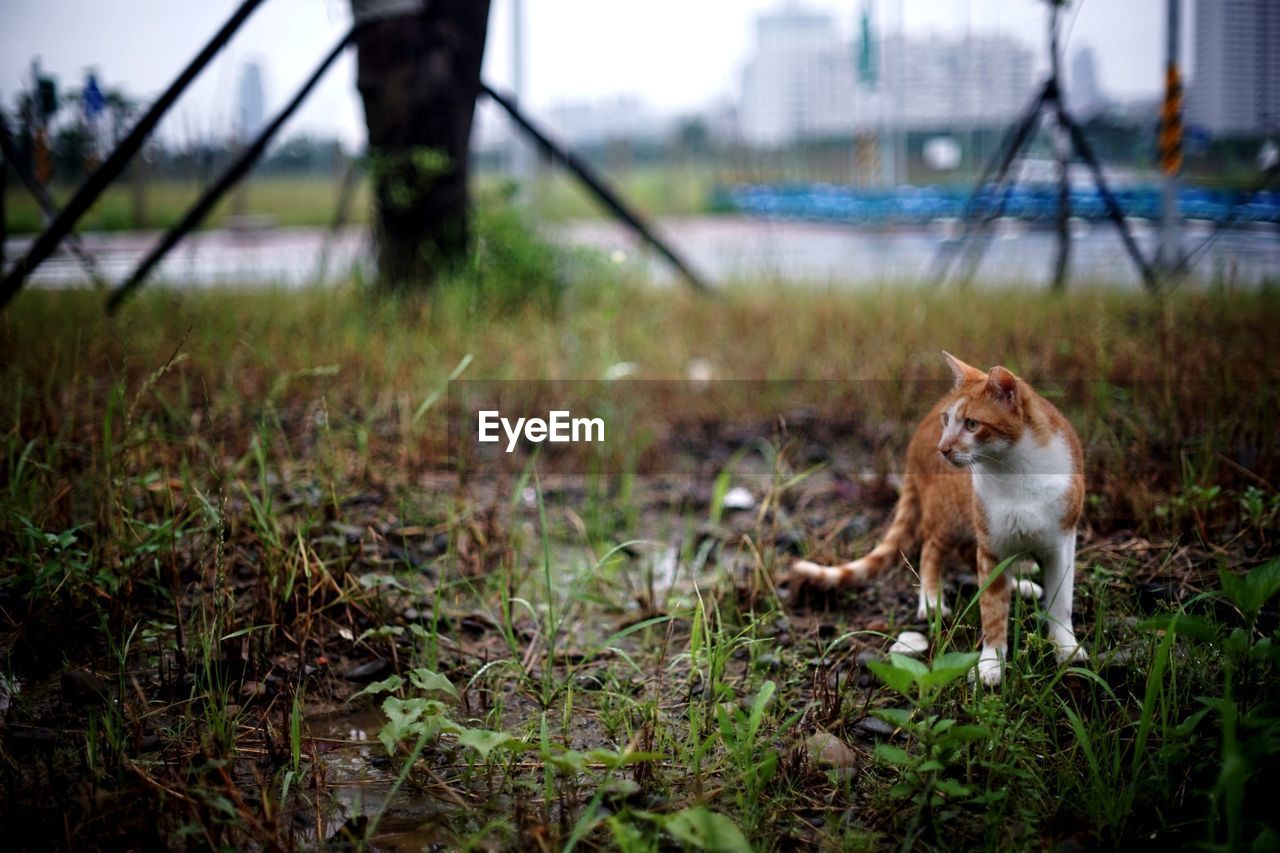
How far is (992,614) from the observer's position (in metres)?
2.00

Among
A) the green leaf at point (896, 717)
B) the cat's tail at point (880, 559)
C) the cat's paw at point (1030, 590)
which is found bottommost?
the green leaf at point (896, 717)

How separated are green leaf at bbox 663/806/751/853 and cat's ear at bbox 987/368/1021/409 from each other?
0.93 metres

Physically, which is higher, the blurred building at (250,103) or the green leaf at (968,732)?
the blurred building at (250,103)

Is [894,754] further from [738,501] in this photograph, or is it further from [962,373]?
[738,501]

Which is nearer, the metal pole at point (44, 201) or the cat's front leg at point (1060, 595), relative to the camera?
the cat's front leg at point (1060, 595)

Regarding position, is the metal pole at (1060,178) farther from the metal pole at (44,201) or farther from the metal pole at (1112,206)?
the metal pole at (44,201)

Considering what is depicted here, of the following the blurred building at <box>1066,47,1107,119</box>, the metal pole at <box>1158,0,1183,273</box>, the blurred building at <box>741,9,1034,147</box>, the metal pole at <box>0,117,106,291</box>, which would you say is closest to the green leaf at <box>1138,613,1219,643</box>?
the metal pole at <box>0,117,106,291</box>

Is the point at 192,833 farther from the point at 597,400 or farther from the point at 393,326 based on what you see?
the point at 393,326

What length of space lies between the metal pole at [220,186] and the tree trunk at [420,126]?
0.28 meters

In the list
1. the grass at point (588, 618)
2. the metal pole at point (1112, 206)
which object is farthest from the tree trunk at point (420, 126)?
the metal pole at point (1112, 206)

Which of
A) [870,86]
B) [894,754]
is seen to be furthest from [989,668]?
[870,86]

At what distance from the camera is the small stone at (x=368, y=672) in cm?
226

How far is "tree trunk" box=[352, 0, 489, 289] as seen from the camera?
490cm

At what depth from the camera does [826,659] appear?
2.30 meters
